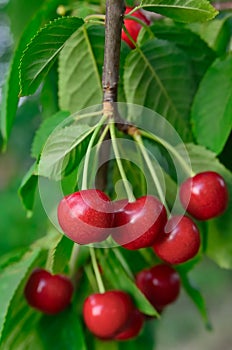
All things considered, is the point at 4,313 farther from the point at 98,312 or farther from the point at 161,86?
the point at 161,86

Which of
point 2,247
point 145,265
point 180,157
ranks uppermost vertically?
point 180,157

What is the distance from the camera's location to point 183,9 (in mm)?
671

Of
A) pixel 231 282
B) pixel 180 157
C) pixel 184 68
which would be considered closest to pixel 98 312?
pixel 180 157

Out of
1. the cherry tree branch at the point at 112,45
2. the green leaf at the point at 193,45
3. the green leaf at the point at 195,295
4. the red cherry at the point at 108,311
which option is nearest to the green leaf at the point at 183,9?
the cherry tree branch at the point at 112,45

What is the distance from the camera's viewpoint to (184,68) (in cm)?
92

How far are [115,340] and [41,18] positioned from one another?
1.63ft

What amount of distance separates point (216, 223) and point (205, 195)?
0.53ft

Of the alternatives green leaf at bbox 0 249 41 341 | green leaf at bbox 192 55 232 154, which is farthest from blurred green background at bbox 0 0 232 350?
green leaf at bbox 0 249 41 341

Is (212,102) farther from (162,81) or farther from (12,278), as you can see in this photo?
(12,278)

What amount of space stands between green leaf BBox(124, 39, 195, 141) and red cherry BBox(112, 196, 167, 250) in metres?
0.25

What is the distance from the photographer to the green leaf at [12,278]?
0.86 meters

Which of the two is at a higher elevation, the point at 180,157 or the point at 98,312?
the point at 180,157

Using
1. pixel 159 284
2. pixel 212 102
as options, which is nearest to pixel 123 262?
pixel 159 284

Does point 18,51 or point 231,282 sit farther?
point 231,282
